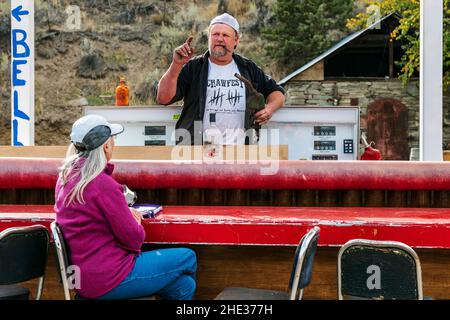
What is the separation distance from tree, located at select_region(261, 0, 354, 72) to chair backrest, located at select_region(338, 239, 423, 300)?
74.1 ft

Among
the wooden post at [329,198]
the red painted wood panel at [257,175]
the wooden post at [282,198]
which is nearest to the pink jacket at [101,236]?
the red painted wood panel at [257,175]

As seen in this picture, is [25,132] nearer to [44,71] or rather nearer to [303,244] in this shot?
[303,244]

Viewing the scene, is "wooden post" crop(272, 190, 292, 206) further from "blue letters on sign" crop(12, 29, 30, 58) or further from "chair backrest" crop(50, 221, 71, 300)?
"blue letters on sign" crop(12, 29, 30, 58)

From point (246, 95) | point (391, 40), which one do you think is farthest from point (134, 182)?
point (391, 40)

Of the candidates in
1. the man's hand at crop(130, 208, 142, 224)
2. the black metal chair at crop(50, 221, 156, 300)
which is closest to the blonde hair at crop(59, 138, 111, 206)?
the black metal chair at crop(50, 221, 156, 300)

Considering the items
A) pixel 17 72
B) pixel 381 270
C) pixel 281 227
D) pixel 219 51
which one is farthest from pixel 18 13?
pixel 381 270

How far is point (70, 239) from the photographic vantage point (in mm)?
2684

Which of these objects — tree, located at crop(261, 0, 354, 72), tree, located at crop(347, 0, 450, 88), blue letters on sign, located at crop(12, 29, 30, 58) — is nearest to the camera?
blue letters on sign, located at crop(12, 29, 30, 58)

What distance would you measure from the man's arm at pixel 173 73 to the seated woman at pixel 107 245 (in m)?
1.97

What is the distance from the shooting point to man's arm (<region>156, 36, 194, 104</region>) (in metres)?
4.55

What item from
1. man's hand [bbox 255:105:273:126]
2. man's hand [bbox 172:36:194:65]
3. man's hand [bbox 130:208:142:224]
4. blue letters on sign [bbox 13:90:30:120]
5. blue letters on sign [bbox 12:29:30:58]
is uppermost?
blue letters on sign [bbox 12:29:30:58]

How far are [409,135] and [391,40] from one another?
3.50 meters

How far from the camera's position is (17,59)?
602cm

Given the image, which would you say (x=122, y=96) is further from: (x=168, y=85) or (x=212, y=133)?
(x=212, y=133)
